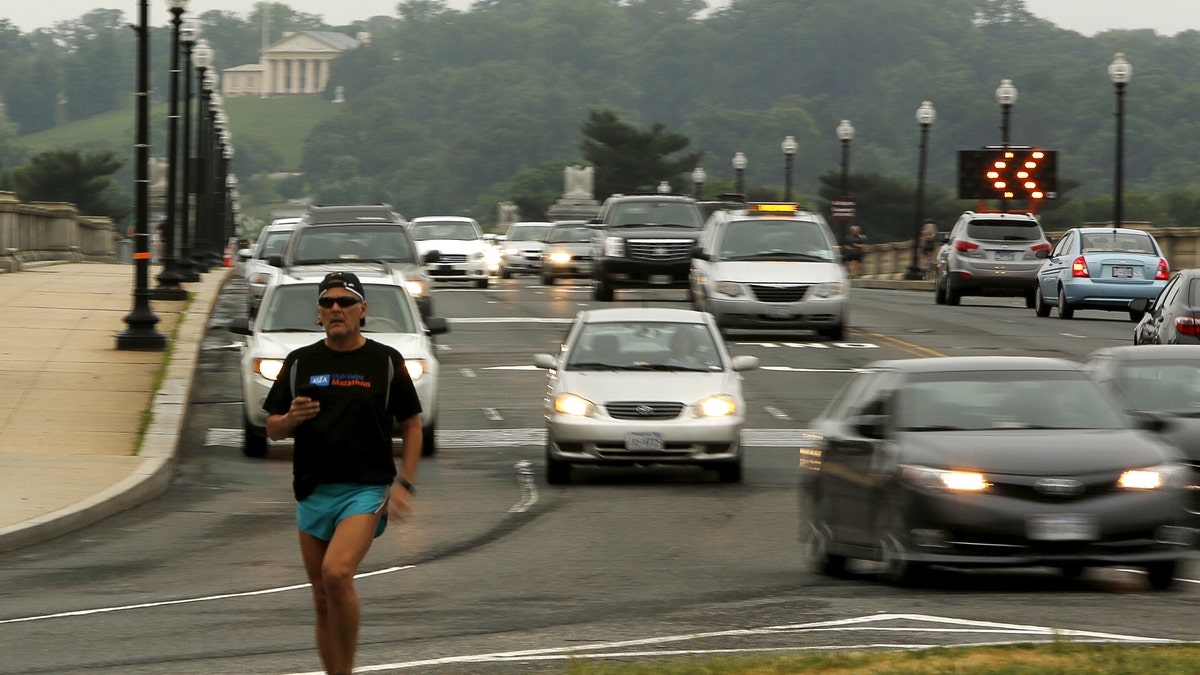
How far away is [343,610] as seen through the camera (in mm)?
7625

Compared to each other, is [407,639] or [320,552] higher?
[320,552]

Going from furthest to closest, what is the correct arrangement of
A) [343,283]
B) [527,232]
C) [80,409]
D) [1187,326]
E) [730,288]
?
[527,232], [730,288], [1187,326], [80,409], [343,283]

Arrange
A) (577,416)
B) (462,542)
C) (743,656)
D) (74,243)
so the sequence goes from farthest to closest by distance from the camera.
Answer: (74,243)
(577,416)
(462,542)
(743,656)

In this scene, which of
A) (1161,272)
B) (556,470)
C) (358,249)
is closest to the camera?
(556,470)

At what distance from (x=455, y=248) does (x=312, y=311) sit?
1050 inches

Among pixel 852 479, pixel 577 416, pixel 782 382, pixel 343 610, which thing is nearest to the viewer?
pixel 343 610

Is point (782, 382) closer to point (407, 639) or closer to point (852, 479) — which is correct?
point (852, 479)

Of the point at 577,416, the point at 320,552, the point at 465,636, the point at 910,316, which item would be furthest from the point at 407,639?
the point at 910,316

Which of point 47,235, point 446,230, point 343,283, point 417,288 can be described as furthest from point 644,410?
point 47,235

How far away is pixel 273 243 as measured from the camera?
36.6m

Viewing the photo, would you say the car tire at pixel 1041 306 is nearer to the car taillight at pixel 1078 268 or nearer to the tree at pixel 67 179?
the car taillight at pixel 1078 268

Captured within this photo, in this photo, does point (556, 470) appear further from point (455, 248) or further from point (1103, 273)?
point (455, 248)

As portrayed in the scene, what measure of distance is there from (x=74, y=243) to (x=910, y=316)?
26957 mm

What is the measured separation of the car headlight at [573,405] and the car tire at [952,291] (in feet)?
78.4
